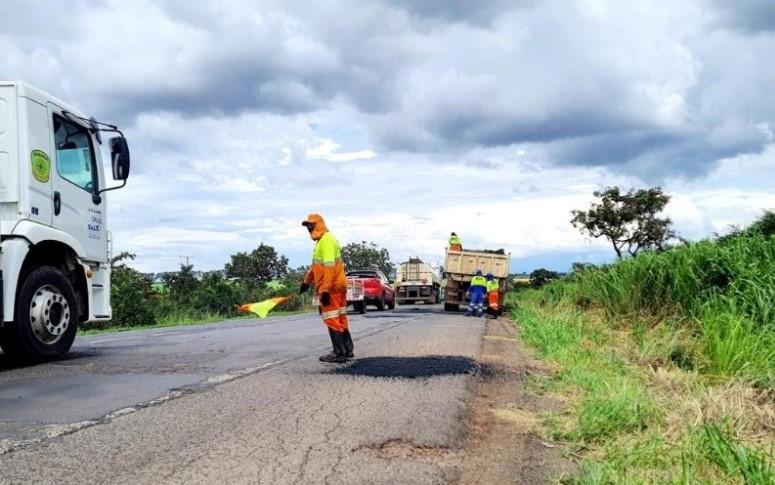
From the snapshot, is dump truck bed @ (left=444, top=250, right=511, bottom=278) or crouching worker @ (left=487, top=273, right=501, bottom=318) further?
dump truck bed @ (left=444, top=250, right=511, bottom=278)

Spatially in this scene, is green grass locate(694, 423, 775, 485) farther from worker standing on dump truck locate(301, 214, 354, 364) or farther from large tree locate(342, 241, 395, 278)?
large tree locate(342, 241, 395, 278)

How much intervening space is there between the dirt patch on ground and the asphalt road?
14 centimetres

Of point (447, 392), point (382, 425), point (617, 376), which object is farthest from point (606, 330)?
point (382, 425)

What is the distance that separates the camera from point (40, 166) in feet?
25.2

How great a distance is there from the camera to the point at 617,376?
6.68 metres

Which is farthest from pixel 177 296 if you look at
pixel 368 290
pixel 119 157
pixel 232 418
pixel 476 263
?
pixel 232 418

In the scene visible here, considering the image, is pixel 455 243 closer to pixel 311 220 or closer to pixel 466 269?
pixel 466 269

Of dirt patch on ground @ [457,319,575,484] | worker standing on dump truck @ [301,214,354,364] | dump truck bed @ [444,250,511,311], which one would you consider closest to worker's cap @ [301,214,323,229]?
worker standing on dump truck @ [301,214,354,364]

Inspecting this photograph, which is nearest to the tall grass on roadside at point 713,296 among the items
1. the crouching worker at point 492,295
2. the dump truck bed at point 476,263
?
the crouching worker at point 492,295

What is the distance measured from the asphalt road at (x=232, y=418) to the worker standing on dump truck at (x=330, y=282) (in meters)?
0.35

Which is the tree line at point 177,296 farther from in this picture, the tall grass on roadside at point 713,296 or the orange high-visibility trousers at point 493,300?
the tall grass on roadside at point 713,296

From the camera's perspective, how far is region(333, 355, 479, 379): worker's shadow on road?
7023 mm

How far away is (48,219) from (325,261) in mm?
3095

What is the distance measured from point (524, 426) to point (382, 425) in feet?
3.43
